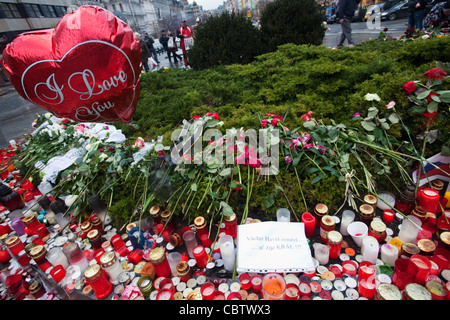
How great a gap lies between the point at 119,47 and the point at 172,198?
142cm

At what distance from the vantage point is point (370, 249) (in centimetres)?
142

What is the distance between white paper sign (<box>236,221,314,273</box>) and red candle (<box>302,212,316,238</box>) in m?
0.07

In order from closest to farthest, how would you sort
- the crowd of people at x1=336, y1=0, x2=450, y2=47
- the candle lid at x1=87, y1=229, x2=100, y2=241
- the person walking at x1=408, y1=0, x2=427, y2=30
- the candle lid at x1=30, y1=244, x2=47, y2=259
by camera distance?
the candle lid at x1=30, y1=244, x2=47, y2=259, the candle lid at x1=87, y1=229, x2=100, y2=241, the crowd of people at x1=336, y1=0, x2=450, y2=47, the person walking at x1=408, y1=0, x2=427, y2=30

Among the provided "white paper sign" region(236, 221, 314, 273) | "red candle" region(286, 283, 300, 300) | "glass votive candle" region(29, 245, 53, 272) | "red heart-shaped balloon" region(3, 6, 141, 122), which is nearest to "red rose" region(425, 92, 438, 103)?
"white paper sign" region(236, 221, 314, 273)

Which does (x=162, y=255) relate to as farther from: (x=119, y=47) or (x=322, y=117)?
(x=322, y=117)

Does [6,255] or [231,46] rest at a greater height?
[231,46]

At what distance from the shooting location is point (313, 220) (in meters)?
1.66

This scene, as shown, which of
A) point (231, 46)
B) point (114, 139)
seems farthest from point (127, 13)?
point (114, 139)

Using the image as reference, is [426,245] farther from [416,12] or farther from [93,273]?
[416,12]

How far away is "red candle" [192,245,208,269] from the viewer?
154cm

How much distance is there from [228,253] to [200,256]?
7.9 inches

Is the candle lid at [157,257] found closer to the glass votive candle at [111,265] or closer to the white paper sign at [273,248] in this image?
the glass votive candle at [111,265]

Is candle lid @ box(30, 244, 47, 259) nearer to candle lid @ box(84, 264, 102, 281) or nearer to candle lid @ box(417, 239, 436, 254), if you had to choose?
candle lid @ box(84, 264, 102, 281)

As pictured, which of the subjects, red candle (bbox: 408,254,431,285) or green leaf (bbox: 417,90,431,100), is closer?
red candle (bbox: 408,254,431,285)
